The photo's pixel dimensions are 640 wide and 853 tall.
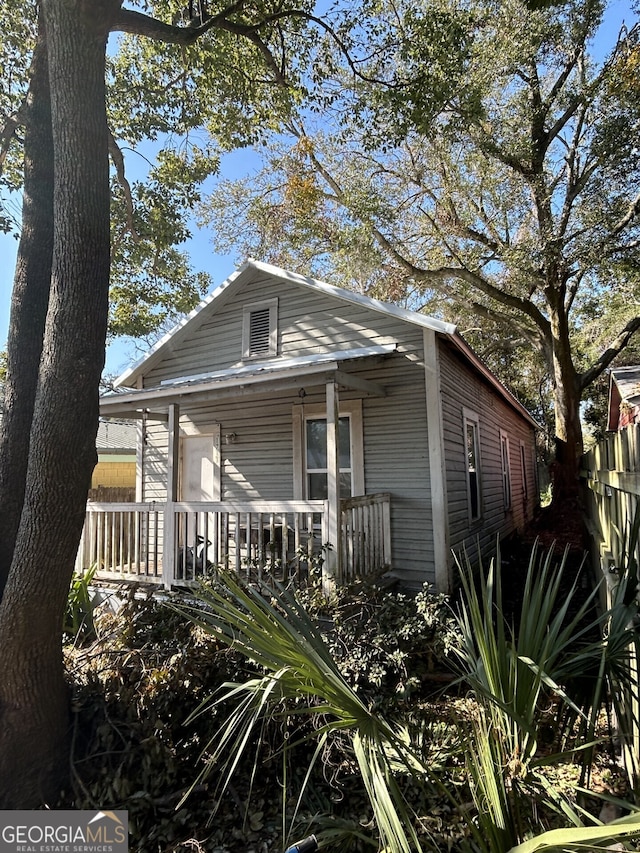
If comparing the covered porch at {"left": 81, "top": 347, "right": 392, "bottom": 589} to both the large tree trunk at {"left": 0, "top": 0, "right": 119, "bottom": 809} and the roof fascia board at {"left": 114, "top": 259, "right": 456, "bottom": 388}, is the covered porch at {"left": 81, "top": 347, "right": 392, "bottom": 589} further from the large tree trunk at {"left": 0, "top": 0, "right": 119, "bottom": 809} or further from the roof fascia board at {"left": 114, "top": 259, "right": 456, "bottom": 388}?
the large tree trunk at {"left": 0, "top": 0, "right": 119, "bottom": 809}

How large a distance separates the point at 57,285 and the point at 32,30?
20.5 ft

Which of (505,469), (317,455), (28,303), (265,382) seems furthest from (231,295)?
(505,469)

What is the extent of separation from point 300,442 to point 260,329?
224 cm

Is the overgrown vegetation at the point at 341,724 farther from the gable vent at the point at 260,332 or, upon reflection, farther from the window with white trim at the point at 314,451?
the gable vent at the point at 260,332

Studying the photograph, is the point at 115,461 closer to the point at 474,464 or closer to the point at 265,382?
the point at 474,464

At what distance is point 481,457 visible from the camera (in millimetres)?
9961

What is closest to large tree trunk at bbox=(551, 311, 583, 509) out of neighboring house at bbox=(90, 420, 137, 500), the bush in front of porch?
the bush in front of porch

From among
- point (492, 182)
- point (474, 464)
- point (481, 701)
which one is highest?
point (492, 182)

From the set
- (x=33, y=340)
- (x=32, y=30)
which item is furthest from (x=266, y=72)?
(x=33, y=340)

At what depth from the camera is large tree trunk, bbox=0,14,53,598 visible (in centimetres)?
392

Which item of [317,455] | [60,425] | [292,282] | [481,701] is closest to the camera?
[481,701]

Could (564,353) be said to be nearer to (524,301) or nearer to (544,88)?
(524,301)

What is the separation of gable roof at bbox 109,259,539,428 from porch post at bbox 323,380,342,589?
34.6 inches

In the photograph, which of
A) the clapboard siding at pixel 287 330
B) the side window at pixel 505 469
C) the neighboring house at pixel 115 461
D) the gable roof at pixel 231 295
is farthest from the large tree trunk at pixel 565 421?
the neighboring house at pixel 115 461
